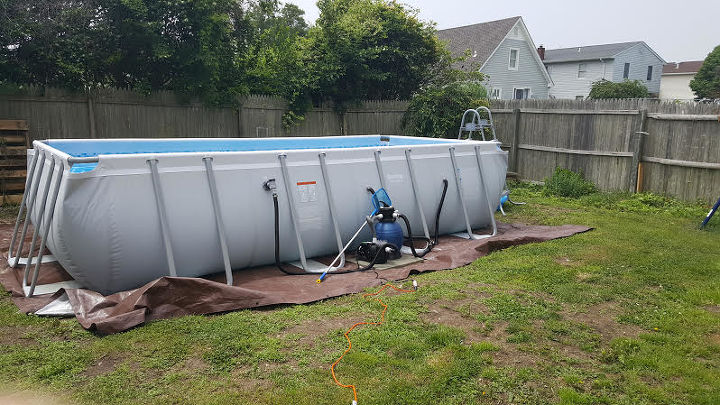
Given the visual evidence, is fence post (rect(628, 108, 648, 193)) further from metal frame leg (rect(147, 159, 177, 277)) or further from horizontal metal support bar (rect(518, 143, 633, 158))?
metal frame leg (rect(147, 159, 177, 277))

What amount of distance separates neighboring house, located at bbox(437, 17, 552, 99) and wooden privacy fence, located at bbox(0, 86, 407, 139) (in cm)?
1505

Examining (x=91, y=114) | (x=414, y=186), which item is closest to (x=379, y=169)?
(x=414, y=186)

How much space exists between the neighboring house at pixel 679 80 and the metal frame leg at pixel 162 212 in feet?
172

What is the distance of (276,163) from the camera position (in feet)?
18.6

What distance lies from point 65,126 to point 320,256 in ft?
19.9

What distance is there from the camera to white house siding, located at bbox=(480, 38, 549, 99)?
27.3 metres

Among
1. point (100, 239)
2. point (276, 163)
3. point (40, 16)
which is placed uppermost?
point (40, 16)

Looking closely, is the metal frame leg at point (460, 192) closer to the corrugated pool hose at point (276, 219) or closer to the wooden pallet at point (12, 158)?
the corrugated pool hose at point (276, 219)

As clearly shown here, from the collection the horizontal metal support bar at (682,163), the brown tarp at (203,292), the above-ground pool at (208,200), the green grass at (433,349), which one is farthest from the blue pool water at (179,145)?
the horizontal metal support bar at (682,163)

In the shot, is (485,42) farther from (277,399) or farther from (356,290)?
(277,399)

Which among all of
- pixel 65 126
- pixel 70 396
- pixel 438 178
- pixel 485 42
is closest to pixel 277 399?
pixel 70 396

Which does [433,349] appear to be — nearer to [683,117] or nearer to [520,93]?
[683,117]

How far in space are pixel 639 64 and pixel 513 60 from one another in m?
16.1

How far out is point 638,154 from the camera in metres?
9.97
